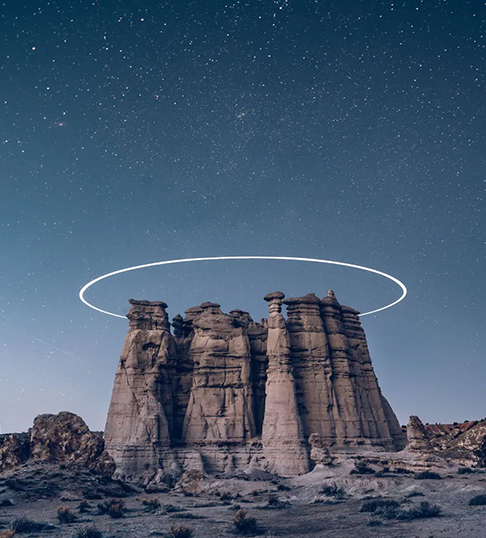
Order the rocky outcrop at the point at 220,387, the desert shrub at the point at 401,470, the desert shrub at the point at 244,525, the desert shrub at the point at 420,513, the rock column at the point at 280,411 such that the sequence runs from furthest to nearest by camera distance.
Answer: the rocky outcrop at the point at 220,387 → the rock column at the point at 280,411 → the desert shrub at the point at 401,470 → the desert shrub at the point at 420,513 → the desert shrub at the point at 244,525

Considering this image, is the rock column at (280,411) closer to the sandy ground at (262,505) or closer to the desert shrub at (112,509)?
the sandy ground at (262,505)

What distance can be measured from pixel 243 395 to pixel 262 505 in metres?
25.8

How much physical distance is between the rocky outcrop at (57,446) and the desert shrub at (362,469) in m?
22.6

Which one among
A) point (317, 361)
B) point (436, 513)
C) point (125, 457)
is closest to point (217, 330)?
point (317, 361)

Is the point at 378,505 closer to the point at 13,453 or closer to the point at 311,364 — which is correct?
the point at 13,453

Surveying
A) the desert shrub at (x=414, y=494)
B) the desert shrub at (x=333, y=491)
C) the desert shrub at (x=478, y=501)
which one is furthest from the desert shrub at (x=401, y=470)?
the desert shrub at (x=478, y=501)

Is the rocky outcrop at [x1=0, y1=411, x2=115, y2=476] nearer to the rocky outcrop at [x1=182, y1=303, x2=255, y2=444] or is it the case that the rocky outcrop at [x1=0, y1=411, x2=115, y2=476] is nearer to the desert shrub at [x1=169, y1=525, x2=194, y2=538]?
the rocky outcrop at [x1=182, y1=303, x2=255, y2=444]

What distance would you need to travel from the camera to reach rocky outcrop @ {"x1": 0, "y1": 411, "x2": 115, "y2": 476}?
39281mm

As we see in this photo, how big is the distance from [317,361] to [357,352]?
9.21 meters

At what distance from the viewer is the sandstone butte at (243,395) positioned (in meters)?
54.6

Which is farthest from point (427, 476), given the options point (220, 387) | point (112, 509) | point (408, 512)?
point (220, 387)

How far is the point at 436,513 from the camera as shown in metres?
24.4

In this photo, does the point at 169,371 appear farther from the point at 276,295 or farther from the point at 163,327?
the point at 276,295

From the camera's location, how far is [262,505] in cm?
3419
